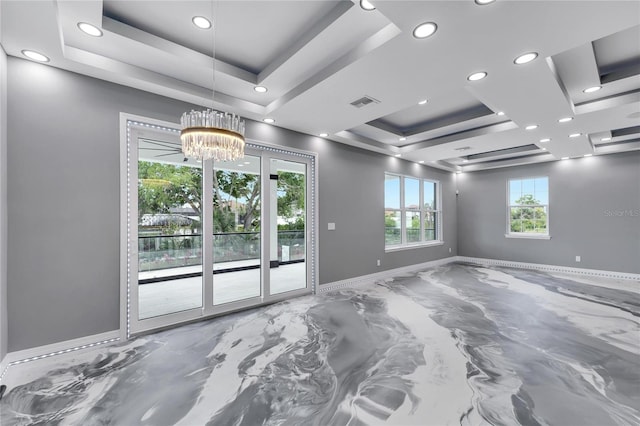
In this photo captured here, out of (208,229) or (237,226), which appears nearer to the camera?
(208,229)

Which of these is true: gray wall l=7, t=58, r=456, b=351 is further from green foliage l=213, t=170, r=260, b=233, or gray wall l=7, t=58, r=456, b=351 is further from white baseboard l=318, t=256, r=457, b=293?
white baseboard l=318, t=256, r=457, b=293

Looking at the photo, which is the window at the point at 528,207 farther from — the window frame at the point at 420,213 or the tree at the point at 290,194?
the tree at the point at 290,194

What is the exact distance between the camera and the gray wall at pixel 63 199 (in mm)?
2504

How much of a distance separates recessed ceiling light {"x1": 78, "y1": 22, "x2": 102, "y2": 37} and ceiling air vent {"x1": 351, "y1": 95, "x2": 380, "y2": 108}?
2.52 metres

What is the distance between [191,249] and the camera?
370cm

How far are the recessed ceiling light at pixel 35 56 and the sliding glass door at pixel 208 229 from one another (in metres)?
0.81

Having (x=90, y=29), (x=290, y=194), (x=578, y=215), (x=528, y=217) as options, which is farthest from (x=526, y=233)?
(x=90, y=29)

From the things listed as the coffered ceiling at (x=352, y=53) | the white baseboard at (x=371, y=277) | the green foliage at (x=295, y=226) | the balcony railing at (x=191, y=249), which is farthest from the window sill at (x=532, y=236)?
the balcony railing at (x=191, y=249)

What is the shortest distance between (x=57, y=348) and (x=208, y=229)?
1798 mm

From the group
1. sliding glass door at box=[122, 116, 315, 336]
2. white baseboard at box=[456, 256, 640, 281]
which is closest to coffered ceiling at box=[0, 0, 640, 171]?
sliding glass door at box=[122, 116, 315, 336]

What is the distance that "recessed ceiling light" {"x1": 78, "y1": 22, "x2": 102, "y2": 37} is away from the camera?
7.16 feet

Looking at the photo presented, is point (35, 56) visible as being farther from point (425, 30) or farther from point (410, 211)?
point (410, 211)

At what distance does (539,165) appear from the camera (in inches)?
272

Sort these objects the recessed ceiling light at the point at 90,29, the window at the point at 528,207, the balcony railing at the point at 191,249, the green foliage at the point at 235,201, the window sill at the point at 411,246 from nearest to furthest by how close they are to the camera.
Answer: the recessed ceiling light at the point at 90,29, the balcony railing at the point at 191,249, the green foliage at the point at 235,201, the window sill at the point at 411,246, the window at the point at 528,207
